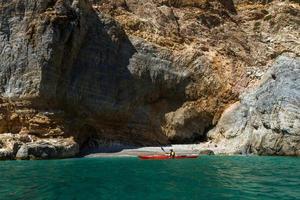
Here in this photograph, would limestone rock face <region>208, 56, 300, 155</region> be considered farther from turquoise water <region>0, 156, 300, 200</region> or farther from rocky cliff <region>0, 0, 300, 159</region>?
turquoise water <region>0, 156, 300, 200</region>

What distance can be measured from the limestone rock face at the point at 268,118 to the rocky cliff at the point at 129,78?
12 cm

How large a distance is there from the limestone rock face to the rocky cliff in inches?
4.9

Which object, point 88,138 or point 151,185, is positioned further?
point 88,138

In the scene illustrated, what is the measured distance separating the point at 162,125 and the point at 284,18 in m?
27.9

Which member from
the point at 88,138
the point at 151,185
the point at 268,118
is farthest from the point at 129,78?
the point at 151,185

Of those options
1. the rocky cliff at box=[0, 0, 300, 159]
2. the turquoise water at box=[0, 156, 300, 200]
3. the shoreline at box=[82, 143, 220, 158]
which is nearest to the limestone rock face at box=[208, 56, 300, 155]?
the rocky cliff at box=[0, 0, 300, 159]

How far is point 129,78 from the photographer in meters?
47.6

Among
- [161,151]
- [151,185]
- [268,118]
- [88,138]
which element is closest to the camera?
[151,185]

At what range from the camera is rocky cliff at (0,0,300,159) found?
41.2 m

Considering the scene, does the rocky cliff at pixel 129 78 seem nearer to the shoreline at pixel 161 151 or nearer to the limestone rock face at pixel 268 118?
the limestone rock face at pixel 268 118

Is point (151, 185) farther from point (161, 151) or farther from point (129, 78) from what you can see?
point (129, 78)

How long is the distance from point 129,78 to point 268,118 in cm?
1602

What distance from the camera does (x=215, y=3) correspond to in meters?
61.7

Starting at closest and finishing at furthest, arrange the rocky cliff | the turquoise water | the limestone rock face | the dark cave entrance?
the turquoise water, the limestone rock face, the rocky cliff, the dark cave entrance
